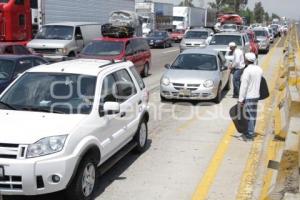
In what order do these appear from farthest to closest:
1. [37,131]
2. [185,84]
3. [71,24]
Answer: [71,24] → [185,84] → [37,131]

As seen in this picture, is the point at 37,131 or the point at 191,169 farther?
the point at 191,169

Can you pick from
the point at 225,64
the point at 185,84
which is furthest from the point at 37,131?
the point at 225,64

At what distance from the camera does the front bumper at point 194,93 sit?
44.9ft

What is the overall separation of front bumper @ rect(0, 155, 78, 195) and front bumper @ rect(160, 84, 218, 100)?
27.5ft

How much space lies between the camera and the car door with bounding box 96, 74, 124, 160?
654 centimetres

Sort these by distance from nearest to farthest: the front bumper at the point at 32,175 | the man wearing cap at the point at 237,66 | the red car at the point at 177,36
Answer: the front bumper at the point at 32,175 → the man wearing cap at the point at 237,66 → the red car at the point at 177,36

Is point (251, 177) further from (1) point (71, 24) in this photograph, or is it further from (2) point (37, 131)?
(1) point (71, 24)

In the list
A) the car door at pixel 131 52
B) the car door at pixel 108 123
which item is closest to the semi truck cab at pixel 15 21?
the car door at pixel 131 52

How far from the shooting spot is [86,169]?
6.02 m

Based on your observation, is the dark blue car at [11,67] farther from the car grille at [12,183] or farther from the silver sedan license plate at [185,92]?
the car grille at [12,183]

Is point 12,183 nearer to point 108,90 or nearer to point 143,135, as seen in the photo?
point 108,90

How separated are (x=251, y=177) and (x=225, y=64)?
28.6 feet

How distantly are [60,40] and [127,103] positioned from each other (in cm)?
1497

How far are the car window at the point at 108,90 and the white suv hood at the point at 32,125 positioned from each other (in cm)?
73
